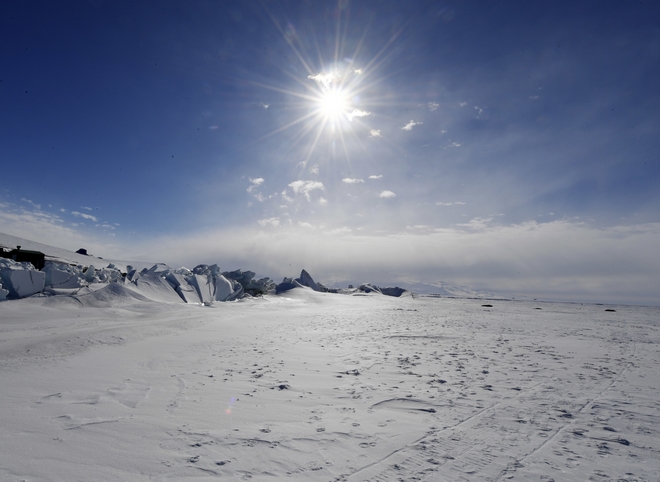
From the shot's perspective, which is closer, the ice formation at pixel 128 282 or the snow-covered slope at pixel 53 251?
the ice formation at pixel 128 282

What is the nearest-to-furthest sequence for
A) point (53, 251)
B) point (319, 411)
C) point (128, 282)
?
point (319, 411) < point (128, 282) < point (53, 251)

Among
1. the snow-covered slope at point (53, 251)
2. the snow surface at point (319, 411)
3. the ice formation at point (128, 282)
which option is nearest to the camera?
the snow surface at point (319, 411)

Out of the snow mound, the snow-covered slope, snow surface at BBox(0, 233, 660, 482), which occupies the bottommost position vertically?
snow surface at BBox(0, 233, 660, 482)

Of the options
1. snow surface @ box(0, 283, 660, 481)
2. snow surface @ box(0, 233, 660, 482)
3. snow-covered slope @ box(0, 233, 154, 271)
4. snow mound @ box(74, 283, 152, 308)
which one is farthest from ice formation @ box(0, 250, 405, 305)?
snow-covered slope @ box(0, 233, 154, 271)

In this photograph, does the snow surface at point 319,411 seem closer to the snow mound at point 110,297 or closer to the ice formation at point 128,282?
the snow mound at point 110,297

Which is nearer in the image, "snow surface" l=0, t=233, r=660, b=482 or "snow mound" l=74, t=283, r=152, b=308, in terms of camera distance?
"snow surface" l=0, t=233, r=660, b=482

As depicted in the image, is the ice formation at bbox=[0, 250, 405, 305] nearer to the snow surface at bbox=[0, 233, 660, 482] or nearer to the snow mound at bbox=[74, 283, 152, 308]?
the snow mound at bbox=[74, 283, 152, 308]

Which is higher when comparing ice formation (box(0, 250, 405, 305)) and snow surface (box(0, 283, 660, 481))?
ice formation (box(0, 250, 405, 305))

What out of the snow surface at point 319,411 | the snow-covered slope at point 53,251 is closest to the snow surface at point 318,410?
the snow surface at point 319,411

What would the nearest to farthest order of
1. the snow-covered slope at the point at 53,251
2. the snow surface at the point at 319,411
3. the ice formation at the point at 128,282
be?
the snow surface at the point at 319,411, the ice formation at the point at 128,282, the snow-covered slope at the point at 53,251

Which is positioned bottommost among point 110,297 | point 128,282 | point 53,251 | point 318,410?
point 318,410

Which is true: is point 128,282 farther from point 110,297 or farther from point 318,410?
point 318,410

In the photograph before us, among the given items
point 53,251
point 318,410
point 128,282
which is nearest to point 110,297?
point 128,282

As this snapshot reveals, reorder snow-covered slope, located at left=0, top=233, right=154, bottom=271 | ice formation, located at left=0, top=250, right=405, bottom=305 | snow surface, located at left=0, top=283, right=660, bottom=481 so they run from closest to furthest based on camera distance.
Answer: snow surface, located at left=0, top=283, right=660, bottom=481 < ice formation, located at left=0, top=250, right=405, bottom=305 < snow-covered slope, located at left=0, top=233, right=154, bottom=271
